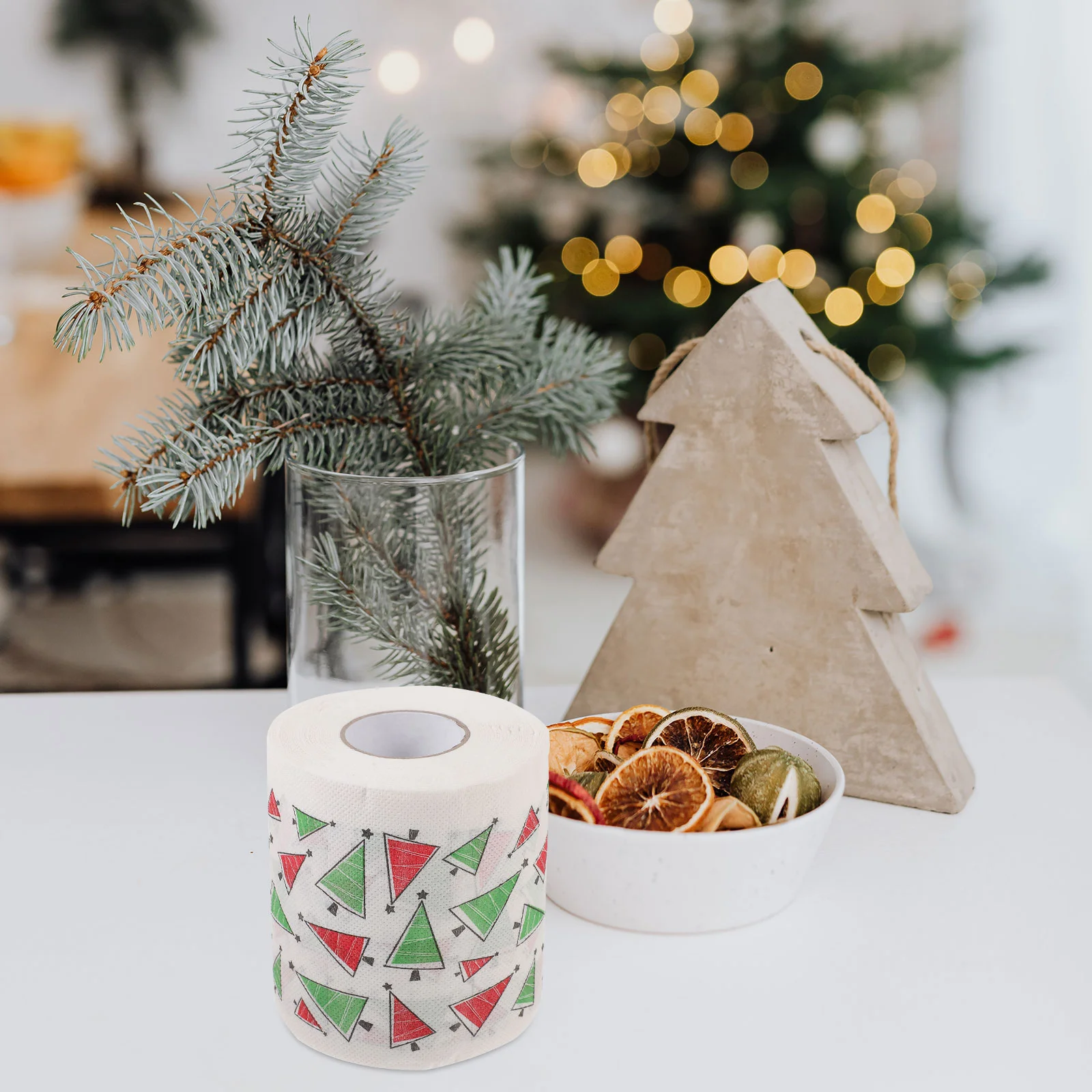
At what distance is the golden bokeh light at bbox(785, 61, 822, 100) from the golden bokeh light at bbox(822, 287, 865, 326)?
13.8 inches

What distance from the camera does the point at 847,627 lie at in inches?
23.8

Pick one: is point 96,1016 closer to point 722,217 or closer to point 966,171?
point 722,217

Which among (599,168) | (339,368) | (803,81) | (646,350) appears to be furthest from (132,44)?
(339,368)

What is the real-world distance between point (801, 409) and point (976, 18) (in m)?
2.45

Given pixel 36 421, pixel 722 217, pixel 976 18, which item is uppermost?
pixel 976 18

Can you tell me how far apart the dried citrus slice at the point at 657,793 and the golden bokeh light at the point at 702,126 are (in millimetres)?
1845

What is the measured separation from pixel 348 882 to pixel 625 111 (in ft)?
6.68

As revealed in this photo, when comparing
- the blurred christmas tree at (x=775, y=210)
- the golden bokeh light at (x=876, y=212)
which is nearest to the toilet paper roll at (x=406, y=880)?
the blurred christmas tree at (x=775, y=210)

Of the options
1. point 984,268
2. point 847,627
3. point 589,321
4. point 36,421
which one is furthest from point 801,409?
point 36,421

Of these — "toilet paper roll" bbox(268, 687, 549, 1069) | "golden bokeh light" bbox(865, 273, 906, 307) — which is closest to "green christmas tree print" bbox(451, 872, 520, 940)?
"toilet paper roll" bbox(268, 687, 549, 1069)

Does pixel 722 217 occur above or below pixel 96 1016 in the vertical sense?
above

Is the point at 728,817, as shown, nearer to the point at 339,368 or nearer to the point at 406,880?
the point at 406,880

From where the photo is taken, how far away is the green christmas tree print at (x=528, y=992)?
1.40 feet

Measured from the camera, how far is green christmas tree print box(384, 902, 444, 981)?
1.29 ft
